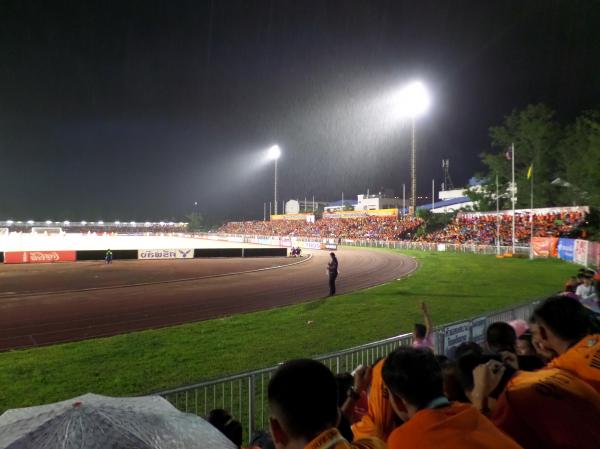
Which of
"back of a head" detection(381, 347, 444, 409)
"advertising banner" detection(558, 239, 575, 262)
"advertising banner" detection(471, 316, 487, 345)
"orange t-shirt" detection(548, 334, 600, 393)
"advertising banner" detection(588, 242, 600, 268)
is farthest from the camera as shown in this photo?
"advertising banner" detection(558, 239, 575, 262)

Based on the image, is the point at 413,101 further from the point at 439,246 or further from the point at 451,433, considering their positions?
the point at 451,433

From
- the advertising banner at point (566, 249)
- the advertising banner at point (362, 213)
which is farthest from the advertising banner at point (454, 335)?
the advertising banner at point (362, 213)

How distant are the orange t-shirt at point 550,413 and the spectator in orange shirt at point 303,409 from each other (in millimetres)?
747

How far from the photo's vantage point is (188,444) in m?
2.00

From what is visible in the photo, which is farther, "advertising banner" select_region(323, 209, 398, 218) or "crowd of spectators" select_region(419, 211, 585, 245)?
"advertising banner" select_region(323, 209, 398, 218)

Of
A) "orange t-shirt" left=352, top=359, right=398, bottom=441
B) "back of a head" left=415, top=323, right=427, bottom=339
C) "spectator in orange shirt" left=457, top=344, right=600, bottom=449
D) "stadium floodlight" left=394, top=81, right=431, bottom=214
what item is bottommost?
"back of a head" left=415, top=323, right=427, bottom=339

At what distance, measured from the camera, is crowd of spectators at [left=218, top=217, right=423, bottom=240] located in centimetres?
6059

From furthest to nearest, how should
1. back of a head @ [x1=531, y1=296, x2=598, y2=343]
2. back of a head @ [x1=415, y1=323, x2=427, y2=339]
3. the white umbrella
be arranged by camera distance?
back of a head @ [x1=415, y1=323, x2=427, y2=339]
back of a head @ [x1=531, y1=296, x2=598, y2=343]
the white umbrella

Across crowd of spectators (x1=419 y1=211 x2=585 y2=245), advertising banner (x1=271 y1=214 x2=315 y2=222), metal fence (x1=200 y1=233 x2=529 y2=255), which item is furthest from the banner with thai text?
crowd of spectators (x1=419 y1=211 x2=585 y2=245)

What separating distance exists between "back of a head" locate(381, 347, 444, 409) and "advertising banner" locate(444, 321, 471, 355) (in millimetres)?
4948

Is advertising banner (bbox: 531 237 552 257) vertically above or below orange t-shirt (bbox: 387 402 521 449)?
below

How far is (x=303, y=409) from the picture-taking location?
1.66m

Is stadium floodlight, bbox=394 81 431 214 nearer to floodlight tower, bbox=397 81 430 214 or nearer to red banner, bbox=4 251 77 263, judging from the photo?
floodlight tower, bbox=397 81 430 214

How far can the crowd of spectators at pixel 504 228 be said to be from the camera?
130 ft
